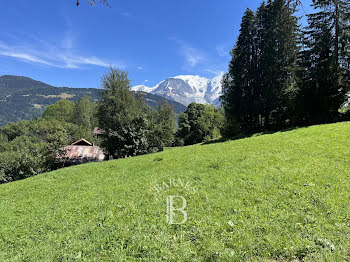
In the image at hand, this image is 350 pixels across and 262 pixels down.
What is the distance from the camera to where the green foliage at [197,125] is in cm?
6297

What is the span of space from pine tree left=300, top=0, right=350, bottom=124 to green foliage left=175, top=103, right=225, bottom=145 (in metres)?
40.4

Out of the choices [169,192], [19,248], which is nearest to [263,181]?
[169,192]

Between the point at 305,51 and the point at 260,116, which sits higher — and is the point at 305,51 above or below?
above

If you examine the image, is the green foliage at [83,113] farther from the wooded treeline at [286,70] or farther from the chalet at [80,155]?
the wooded treeline at [286,70]

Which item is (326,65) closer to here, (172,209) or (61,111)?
(172,209)

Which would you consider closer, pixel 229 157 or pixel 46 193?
pixel 46 193

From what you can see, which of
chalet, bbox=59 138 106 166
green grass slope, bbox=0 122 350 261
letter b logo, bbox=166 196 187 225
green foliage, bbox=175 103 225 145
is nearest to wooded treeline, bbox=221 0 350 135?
green grass slope, bbox=0 122 350 261

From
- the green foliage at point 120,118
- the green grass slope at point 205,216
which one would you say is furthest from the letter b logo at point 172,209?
the green foliage at point 120,118

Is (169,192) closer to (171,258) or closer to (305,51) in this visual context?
(171,258)

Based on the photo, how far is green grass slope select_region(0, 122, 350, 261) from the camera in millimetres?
3998

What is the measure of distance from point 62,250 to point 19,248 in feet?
4.65

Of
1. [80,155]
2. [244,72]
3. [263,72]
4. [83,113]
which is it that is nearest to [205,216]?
[263,72]

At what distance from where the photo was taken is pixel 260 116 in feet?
85.3

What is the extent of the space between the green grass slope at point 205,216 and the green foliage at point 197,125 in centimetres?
5354
